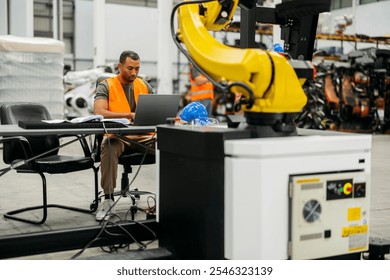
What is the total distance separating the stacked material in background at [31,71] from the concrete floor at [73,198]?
1.53 m

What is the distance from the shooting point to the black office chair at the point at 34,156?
346 cm

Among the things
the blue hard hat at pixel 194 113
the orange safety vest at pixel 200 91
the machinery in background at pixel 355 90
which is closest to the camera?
the blue hard hat at pixel 194 113

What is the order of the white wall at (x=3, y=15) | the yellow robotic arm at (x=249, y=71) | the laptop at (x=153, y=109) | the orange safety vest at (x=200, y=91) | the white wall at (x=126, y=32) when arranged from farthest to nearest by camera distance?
the white wall at (x=126, y=32) → the white wall at (x=3, y=15) → the orange safety vest at (x=200, y=91) → the laptop at (x=153, y=109) → the yellow robotic arm at (x=249, y=71)

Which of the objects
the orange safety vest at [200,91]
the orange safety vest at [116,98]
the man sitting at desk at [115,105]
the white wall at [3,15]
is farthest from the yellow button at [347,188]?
the white wall at [3,15]

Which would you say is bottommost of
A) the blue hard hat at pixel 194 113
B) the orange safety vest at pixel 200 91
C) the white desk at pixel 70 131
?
the white desk at pixel 70 131

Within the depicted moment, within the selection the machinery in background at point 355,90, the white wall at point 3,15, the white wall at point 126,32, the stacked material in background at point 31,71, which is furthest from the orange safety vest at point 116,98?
the white wall at point 126,32

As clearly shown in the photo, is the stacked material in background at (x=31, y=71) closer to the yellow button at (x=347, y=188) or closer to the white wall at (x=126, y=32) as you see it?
the yellow button at (x=347, y=188)

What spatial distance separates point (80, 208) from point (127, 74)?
3.43ft

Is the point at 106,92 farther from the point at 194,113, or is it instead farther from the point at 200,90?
the point at 200,90

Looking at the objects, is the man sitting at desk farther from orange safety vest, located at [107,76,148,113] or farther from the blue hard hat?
the blue hard hat

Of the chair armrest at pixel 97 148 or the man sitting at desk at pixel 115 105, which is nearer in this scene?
the man sitting at desk at pixel 115 105

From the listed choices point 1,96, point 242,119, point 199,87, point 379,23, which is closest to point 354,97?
point 199,87

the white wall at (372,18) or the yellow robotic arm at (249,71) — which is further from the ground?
the white wall at (372,18)

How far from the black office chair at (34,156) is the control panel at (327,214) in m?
1.80
